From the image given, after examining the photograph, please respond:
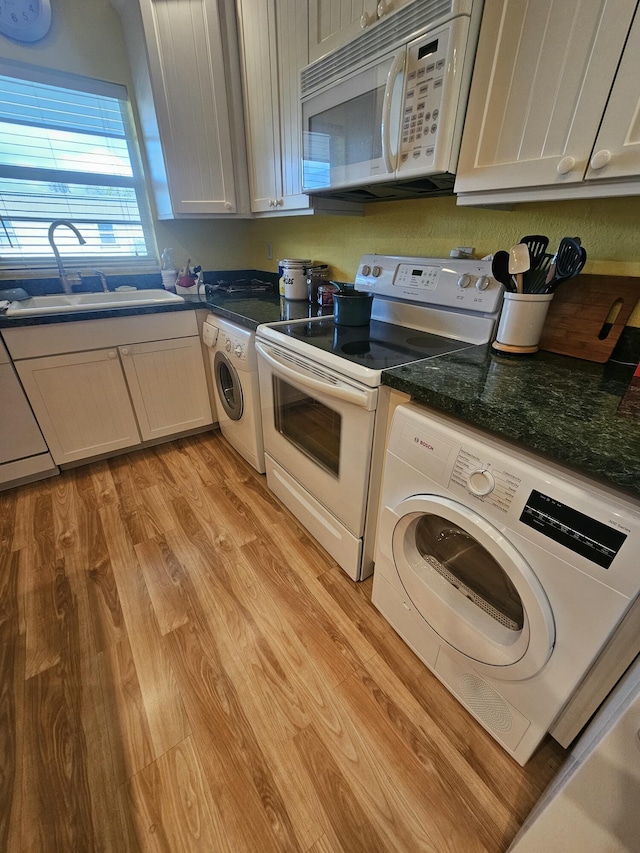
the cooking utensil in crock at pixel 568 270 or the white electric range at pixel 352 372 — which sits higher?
the cooking utensil in crock at pixel 568 270

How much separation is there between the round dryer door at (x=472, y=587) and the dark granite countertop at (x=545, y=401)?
23 cm

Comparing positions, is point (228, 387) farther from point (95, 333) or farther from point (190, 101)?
point (190, 101)

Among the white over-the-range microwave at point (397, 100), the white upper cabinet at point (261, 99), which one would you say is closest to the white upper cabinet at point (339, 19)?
the white over-the-range microwave at point (397, 100)

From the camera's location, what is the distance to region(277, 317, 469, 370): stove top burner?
115 cm

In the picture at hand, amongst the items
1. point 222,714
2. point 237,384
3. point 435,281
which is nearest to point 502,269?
point 435,281

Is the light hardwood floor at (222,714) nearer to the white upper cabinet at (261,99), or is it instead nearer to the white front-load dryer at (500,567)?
the white front-load dryer at (500,567)

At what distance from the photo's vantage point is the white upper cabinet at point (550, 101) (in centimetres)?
74

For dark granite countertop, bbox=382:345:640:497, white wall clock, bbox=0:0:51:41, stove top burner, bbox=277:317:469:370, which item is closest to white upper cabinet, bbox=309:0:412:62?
stove top burner, bbox=277:317:469:370

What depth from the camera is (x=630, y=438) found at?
68 centimetres

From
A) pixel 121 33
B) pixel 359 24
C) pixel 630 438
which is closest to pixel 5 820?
pixel 630 438

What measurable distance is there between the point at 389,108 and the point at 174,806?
204 centimetres

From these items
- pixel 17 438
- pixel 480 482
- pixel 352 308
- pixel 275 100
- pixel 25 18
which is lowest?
pixel 17 438

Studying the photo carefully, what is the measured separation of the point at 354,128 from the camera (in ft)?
4.12

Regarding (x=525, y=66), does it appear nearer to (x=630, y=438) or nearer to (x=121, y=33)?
(x=630, y=438)
